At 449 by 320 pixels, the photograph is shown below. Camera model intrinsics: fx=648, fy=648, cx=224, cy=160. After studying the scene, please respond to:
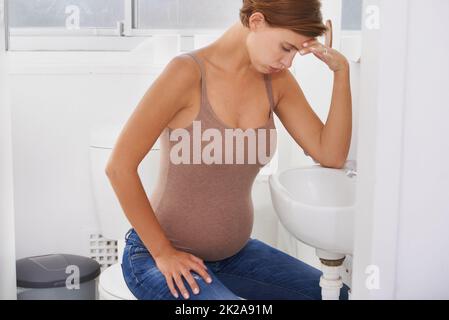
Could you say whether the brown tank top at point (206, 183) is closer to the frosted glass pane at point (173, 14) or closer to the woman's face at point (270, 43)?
the woman's face at point (270, 43)

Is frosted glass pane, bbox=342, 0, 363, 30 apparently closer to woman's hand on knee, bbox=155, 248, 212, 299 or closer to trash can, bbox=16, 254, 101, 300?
woman's hand on knee, bbox=155, 248, 212, 299

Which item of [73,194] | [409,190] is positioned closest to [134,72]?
[73,194]

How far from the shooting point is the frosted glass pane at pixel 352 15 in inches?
71.1

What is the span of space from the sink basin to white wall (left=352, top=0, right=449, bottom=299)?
254mm

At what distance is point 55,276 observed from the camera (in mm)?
2137

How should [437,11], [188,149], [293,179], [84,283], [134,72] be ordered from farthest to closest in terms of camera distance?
[134,72], [84,283], [293,179], [188,149], [437,11]

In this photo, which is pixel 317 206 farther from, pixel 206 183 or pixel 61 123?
pixel 61 123

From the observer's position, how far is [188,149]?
1438 millimetres

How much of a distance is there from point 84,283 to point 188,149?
98cm

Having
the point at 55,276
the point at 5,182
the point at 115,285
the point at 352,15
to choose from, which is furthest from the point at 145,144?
the point at 55,276

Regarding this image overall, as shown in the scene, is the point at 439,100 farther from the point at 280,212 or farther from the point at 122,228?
the point at 122,228

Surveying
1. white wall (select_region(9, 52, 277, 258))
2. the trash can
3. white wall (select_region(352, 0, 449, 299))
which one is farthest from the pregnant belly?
white wall (select_region(9, 52, 277, 258))

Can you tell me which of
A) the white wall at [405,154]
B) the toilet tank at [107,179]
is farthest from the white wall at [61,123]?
the white wall at [405,154]

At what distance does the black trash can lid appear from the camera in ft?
6.95
